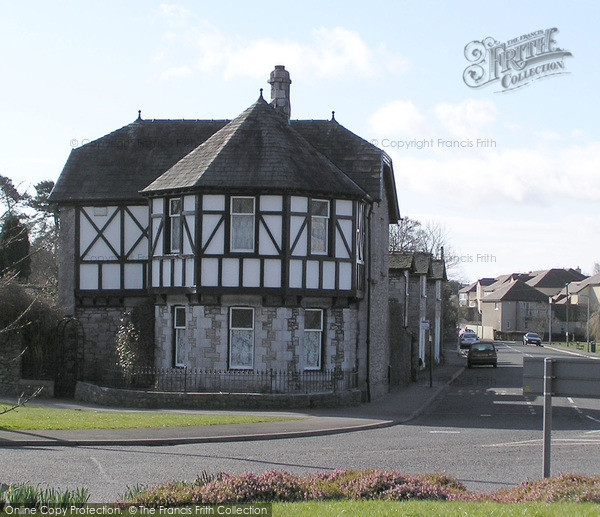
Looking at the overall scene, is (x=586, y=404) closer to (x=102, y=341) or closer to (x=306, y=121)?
(x=306, y=121)

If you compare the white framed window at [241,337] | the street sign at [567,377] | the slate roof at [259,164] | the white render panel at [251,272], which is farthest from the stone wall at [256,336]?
the street sign at [567,377]

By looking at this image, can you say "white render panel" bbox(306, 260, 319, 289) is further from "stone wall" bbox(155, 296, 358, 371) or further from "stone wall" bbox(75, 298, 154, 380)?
"stone wall" bbox(75, 298, 154, 380)

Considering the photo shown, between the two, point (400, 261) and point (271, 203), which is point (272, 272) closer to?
point (271, 203)

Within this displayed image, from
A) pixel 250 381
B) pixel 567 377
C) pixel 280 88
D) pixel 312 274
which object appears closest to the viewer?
pixel 567 377

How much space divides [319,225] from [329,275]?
1.53 metres

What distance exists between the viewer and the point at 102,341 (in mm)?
30594

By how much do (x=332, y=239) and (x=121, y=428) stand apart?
389 inches

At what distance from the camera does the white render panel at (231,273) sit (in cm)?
2589

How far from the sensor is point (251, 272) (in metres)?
25.9

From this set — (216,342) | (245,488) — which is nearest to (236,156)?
(216,342)

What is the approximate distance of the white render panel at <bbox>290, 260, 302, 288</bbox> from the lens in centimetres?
2600

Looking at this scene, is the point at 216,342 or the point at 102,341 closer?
the point at 216,342

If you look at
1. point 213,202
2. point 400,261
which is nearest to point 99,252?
point 213,202

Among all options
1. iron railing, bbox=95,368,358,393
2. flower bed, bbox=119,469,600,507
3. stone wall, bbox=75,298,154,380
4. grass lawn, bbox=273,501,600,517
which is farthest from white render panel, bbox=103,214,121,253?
grass lawn, bbox=273,501,600,517
